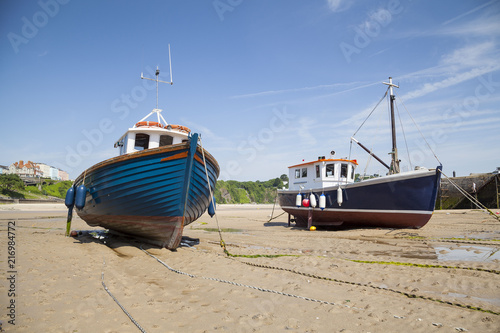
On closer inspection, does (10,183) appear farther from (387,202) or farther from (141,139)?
(387,202)

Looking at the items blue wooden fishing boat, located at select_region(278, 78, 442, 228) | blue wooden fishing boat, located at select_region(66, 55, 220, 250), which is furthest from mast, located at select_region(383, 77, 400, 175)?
blue wooden fishing boat, located at select_region(66, 55, 220, 250)

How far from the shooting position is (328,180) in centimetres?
1472

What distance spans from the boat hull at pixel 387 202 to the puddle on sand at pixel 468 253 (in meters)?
2.91

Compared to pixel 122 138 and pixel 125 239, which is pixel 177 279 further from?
pixel 122 138

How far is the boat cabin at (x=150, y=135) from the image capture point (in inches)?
337

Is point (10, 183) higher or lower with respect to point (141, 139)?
lower

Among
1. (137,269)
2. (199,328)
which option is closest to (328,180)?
(137,269)

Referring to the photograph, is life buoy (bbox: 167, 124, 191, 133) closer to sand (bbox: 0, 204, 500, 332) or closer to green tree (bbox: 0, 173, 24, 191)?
sand (bbox: 0, 204, 500, 332)

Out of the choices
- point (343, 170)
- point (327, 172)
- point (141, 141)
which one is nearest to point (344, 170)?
point (343, 170)

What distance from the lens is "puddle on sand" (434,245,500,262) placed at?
22.0ft

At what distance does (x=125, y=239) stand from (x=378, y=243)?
8454 millimetres

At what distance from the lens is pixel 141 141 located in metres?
8.85

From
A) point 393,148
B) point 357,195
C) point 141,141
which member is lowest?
point 357,195

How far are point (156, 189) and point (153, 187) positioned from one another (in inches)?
3.4
